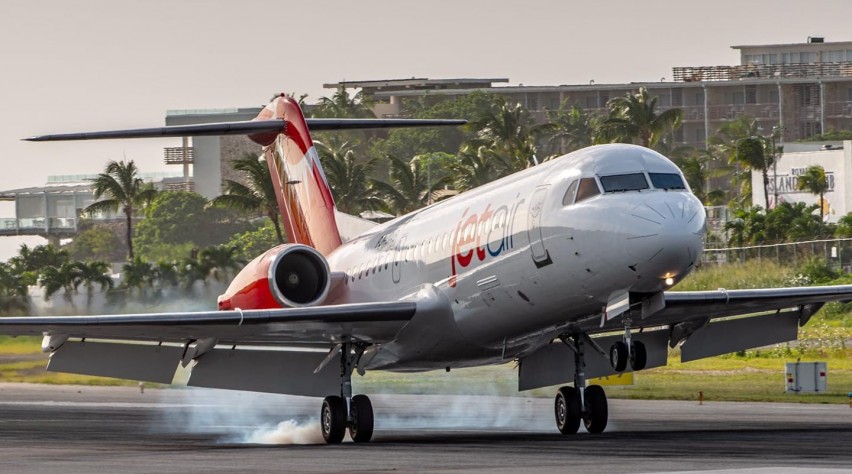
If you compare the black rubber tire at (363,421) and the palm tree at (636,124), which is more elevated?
the palm tree at (636,124)

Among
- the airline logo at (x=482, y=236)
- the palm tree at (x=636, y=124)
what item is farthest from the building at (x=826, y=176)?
the airline logo at (x=482, y=236)

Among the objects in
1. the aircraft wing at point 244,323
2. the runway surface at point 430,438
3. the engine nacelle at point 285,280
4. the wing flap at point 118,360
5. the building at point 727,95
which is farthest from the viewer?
the building at point 727,95

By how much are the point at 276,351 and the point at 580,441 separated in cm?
745

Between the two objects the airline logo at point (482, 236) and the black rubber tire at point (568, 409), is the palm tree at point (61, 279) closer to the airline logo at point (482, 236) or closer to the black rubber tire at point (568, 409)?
the airline logo at point (482, 236)

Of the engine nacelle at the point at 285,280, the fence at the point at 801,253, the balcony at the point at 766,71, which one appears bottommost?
the fence at the point at 801,253

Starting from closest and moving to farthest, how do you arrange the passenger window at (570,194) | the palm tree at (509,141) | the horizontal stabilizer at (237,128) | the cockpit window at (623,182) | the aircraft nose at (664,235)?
the aircraft nose at (664,235), the cockpit window at (623,182), the passenger window at (570,194), the horizontal stabilizer at (237,128), the palm tree at (509,141)

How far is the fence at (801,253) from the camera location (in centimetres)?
6284

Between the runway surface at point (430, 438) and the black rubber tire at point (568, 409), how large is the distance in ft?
0.98

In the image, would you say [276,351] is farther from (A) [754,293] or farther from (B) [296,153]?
(A) [754,293]

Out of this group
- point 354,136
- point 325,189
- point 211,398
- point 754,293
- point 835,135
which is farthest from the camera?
point 354,136

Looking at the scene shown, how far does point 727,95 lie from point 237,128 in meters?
148

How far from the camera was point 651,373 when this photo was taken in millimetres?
50906

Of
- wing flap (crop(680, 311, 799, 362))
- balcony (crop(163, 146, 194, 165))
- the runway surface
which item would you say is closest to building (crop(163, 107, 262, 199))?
balcony (crop(163, 146, 194, 165))

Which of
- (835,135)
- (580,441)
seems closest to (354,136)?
(835,135)
